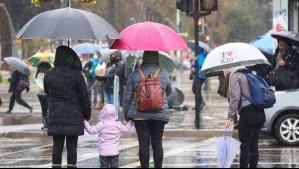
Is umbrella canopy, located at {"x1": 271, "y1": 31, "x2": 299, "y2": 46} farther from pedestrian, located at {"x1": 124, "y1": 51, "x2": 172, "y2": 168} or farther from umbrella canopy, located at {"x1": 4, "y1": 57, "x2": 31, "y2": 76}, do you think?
umbrella canopy, located at {"x1": 4, "y1": 57, "x2": 31, "y2": 76}

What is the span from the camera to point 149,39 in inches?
473

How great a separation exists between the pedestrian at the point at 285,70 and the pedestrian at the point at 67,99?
7.18 metres

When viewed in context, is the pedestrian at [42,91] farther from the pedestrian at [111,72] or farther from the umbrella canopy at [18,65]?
the umbrella canopy at [18,65]

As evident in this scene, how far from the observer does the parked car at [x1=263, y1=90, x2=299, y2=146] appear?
656 inches

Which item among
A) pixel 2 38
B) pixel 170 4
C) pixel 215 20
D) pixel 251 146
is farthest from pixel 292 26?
pixel 215 20

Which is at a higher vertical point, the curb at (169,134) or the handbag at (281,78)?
the handbag at (281,78)

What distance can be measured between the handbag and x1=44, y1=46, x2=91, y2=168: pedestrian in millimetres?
7159

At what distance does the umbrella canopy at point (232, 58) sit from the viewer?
11.7 metres

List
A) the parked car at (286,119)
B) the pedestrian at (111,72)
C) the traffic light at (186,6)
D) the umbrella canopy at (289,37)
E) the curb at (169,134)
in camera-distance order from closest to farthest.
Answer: the parked car at (286,119) → the umbrella canopy at (289,37) → the curb at (169,134) → the traffic light at (186,6) → the pedestrian at (111,72)

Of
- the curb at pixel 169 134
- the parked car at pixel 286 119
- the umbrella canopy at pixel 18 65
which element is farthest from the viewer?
the umbrella canopy at pixel 18 65

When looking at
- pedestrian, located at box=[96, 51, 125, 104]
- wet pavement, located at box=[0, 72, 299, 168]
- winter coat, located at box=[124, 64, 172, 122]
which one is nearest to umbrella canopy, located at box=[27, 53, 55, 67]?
wet pavement, located at box=[0, 72, 299, 168]

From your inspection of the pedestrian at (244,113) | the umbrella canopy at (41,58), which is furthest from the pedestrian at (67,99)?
the umbrella canopy at (41,58)

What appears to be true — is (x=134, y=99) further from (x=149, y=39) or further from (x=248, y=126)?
(x=248, y=126)

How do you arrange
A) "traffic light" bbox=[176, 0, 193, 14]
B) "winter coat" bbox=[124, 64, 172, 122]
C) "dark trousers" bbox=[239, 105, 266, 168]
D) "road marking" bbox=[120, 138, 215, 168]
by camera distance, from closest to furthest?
"dark trousers" bbox=[239, 105, 266, 168]
"winter coat" bbox=[124, 64, 172, 122]
"road marking" bbox=[120, 138, 215, 168]
"traffic light" bbox=[176, 0, 193, 14]
